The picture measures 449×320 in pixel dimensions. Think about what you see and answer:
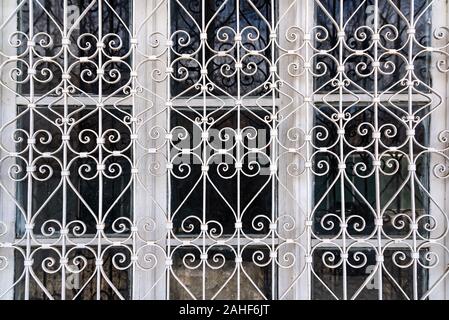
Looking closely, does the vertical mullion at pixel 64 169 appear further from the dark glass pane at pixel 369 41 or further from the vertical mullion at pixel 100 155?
Answer: the dark glass pane at pixel 369 41

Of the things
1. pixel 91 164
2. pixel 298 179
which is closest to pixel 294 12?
pixel 298 179

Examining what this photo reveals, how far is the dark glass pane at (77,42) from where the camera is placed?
1.27 metres

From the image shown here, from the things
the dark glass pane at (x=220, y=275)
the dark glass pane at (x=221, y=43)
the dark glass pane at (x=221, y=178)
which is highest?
the dark glass pane at (x=221, y=43)

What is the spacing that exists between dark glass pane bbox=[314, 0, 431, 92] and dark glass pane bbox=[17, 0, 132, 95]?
66cm

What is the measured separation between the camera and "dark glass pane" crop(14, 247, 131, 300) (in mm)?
1245

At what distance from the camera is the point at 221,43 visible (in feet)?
4.21

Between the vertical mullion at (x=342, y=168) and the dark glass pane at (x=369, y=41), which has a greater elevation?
the dark glass pane at (x=369, y=41)

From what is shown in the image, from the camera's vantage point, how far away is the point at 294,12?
127cm

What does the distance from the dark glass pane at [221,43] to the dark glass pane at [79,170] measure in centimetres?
24

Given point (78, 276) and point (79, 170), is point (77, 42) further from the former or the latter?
point (78, 276)

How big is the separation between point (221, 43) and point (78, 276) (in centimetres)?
91

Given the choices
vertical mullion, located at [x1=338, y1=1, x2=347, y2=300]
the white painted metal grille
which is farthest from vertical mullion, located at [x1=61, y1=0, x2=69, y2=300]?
vertical mullion, located at [x1=338, y1=1, x2=347, y2=300]

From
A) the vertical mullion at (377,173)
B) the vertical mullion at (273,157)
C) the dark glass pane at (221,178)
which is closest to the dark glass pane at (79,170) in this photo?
the dark glass pane at (221,178)

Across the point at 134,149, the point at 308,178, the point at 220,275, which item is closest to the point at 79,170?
the point at 134,149
